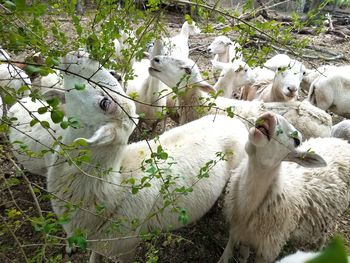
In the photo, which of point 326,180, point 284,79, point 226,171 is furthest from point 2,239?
point 284,79

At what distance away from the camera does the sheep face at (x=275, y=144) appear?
7.59 feet

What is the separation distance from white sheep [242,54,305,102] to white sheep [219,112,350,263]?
1.37m

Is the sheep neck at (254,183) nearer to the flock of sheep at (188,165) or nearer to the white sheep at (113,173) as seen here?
the flock of sheep at (188,165)

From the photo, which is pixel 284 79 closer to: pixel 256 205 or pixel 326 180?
pixel 326 180

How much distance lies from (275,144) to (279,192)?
0.64 m

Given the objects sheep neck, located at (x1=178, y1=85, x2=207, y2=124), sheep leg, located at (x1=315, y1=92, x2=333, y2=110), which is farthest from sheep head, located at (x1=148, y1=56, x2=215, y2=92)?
sheep leg, located at (x1=315, y1=92, x2=333, y2=110)

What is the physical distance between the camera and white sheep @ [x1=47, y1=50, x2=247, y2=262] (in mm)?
2127

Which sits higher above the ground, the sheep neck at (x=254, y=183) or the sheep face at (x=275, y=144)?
the sheep face at (x=275, y=144)

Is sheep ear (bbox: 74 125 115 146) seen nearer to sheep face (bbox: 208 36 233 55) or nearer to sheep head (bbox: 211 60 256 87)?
sheep head (bbox: 211 60 256 87)

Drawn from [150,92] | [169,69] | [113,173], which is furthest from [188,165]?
[150,92]

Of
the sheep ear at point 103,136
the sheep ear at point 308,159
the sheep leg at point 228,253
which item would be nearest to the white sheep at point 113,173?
the sheep ear at point 103,136

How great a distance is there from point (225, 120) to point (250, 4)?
161 centimetres

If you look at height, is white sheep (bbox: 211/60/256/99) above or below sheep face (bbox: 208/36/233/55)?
below

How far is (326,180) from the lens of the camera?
3260mm
